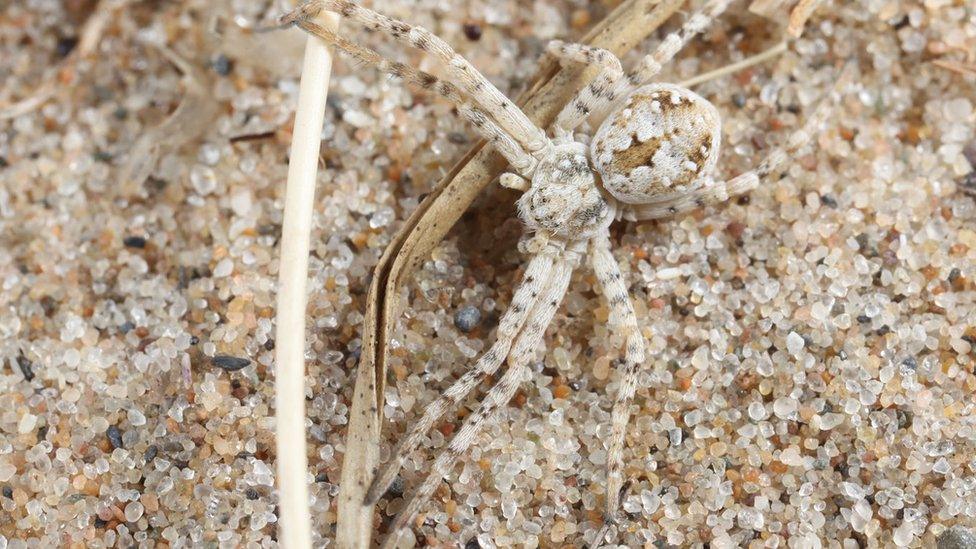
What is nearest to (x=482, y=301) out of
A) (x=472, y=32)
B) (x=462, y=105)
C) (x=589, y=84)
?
(x=462, y=105)

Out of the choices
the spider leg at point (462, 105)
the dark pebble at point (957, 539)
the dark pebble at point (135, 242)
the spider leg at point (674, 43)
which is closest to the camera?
the dark pebble at point (957, 539)

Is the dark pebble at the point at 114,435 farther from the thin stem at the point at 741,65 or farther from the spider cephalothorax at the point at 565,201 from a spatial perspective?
the thin stem at the point at 741,65

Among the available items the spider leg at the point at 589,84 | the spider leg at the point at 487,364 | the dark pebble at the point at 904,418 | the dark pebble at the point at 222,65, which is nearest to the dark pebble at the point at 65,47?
the dark pebble at the point at 222,65

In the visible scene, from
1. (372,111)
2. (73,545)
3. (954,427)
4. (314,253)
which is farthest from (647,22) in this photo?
(73,545)

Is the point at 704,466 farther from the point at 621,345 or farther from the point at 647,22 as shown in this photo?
the point at 647,22

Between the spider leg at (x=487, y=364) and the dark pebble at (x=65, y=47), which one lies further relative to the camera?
the dark pebble at (x=65, y=47)

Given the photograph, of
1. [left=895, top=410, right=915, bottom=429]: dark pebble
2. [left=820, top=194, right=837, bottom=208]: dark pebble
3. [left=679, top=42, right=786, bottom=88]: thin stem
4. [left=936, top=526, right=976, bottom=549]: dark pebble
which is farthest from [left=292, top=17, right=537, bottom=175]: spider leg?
[left=936, top=526, right=976, bottom=549]: dark pebble

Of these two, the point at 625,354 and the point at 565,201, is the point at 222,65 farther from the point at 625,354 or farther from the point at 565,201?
the point at 625,354
